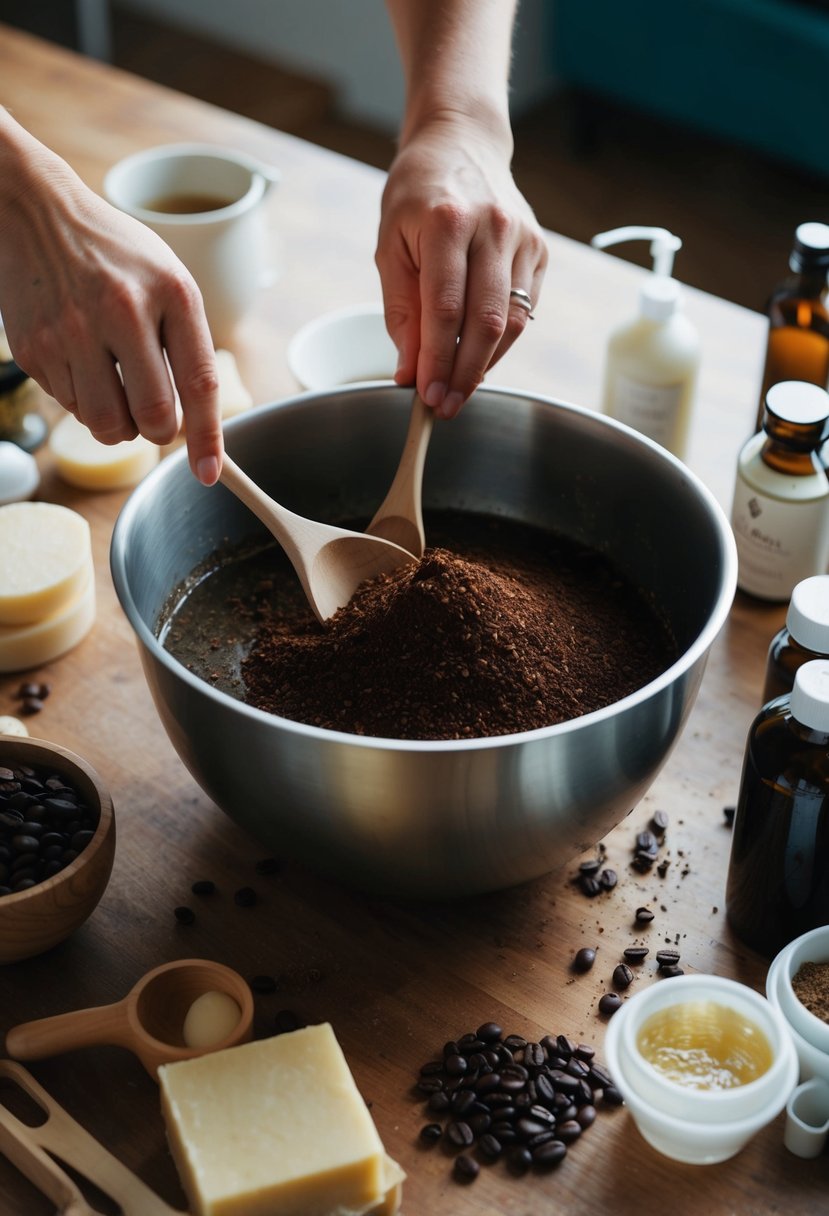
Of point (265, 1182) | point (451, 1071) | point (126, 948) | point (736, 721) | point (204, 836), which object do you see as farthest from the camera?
point (736, 721)

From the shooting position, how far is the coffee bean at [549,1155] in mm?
931

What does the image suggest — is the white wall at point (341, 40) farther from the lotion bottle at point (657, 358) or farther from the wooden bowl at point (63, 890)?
the wooden bowl at point (63, 890)

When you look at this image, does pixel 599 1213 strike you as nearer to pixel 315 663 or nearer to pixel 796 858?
pixel 796 858

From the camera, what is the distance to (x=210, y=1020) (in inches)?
38.6

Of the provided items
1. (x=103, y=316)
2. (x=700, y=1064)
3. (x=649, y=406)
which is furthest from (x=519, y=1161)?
(x=649, y=406)

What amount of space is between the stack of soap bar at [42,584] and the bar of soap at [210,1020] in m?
A: 0.50

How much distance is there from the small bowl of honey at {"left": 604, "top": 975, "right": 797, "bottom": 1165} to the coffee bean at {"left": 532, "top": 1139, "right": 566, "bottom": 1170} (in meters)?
0.06

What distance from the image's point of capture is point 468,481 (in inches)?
55.0

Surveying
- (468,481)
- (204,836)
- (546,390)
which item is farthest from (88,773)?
(546,390)

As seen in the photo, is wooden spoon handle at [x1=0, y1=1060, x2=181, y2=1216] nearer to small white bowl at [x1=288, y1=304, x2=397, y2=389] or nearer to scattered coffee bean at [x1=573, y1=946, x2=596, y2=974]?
scattered coffee bean at [x1=573, y1=946, x2=596, y2=974]

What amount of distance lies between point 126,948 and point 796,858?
550 millimetres

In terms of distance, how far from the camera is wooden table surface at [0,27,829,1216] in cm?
93

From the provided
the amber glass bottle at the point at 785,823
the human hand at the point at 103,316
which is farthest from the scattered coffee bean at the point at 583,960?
the human hand at the point at 103,316

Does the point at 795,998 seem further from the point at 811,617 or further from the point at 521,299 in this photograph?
the point at 521,299
